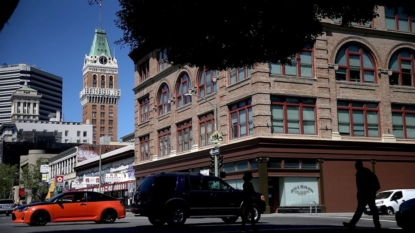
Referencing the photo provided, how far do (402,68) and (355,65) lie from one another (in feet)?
14.6

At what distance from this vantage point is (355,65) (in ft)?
130

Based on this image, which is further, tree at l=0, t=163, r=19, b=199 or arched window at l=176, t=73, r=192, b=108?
tree at l=0, t=163, r=19, b=199

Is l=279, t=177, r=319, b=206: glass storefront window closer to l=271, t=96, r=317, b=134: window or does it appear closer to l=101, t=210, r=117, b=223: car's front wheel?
l=271, t=96, r=317, b=134: window

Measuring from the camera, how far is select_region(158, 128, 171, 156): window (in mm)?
48594

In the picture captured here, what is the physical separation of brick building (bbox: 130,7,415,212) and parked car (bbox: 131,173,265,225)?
14660 millimetres

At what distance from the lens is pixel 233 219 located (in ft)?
67.9

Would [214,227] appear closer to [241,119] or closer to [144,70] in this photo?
[241,119]

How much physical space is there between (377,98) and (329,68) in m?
4.64

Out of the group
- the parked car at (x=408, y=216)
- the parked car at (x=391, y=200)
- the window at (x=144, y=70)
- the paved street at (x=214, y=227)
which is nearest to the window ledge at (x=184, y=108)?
the window at (x=144, y=70)

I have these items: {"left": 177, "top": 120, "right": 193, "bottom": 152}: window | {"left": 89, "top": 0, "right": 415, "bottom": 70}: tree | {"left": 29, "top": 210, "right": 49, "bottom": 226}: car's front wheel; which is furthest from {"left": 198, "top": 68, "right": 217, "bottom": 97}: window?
{"left": 89, "top": 0, "right": 415, "bottom": 70}: tree

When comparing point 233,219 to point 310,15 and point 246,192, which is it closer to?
point 246,192

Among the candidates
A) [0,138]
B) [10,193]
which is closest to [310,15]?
[10,193]

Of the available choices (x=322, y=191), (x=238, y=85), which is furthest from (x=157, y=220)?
(x=238, y=85)

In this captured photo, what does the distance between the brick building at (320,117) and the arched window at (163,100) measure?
4.30 metres
